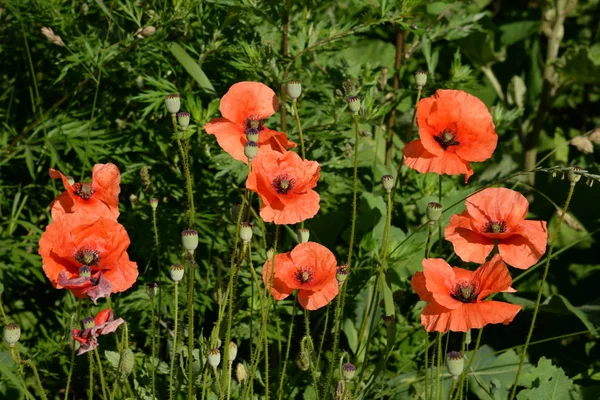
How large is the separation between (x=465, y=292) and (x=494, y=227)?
222 mm

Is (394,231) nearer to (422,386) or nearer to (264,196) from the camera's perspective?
(422,386)

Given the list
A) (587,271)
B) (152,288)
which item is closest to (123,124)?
(152,288)

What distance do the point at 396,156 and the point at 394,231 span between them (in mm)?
514

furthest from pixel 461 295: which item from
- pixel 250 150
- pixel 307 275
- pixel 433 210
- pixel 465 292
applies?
pixel 250 150

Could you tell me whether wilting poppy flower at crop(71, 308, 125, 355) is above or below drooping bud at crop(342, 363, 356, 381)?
above

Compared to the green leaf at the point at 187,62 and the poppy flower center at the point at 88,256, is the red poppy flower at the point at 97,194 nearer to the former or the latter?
the poppy flower center at the point at 88,256

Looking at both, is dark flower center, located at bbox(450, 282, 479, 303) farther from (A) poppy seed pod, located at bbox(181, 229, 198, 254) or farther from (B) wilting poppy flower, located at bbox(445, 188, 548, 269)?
(A) poppy seed pod, located at bbox(181, 229, 198, 254)

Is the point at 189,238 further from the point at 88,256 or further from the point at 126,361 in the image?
the point at 126,361

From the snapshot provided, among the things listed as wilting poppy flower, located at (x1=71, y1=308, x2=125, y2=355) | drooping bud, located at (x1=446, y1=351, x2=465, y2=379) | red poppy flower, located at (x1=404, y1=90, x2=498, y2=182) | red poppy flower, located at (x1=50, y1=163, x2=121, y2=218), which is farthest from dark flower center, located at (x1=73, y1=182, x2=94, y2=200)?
drooping bud, located at (x1=446, y1=351, x2=465, y2=379)

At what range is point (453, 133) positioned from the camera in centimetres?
206

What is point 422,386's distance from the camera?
2523 mm

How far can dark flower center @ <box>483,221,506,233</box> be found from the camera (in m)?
1.93

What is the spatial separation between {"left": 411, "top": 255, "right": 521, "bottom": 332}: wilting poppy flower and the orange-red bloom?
275mm

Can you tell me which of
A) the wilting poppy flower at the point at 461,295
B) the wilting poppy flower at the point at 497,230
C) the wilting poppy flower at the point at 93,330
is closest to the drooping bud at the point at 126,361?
the wilting poppy flower at the point at 93,330
